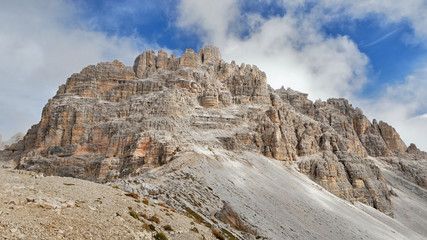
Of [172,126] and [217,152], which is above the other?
[172,126]

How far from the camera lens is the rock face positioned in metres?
82.3

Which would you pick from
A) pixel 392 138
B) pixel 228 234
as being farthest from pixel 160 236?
pixel 392 138

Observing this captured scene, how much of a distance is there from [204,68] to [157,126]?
160 ft

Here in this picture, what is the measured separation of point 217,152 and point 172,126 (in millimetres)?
18030

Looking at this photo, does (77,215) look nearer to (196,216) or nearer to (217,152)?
(196,216)

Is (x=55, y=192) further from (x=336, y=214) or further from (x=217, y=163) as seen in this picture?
(x=336, y=214)

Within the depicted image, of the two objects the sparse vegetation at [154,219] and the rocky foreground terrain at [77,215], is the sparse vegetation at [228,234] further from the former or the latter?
the sparse vegetation at [154,219]

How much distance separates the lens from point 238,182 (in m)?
53.7

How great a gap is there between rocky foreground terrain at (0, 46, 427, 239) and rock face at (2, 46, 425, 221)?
0.41m

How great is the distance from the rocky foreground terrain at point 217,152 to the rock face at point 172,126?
0.41m

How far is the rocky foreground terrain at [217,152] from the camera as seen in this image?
47.4 meters

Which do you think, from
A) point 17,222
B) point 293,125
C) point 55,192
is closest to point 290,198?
point 55,192

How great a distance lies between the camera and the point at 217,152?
7231 cm

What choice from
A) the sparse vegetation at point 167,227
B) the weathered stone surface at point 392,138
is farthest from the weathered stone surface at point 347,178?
the sparse vegetation at point 167,227
